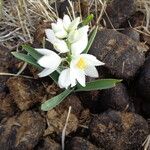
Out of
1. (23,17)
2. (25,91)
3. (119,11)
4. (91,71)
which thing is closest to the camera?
(91,71)

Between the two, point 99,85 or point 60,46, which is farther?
point 99,85

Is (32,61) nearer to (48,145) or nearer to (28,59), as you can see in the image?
(28,59)

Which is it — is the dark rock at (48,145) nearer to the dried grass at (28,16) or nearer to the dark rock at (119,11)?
the dried grass at (28,16)

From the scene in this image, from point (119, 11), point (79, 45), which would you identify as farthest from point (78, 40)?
point (119, 11)

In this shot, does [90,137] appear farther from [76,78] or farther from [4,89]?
[4,89]

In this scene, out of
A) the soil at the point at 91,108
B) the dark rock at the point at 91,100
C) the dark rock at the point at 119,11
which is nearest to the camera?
the soil at the point at 91,108

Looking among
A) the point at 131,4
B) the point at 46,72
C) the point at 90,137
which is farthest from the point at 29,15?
the point at 90,137

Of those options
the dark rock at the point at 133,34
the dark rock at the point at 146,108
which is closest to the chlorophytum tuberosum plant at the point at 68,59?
the dark rock at the point at 146,108
